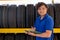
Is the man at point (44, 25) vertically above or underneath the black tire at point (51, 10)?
underneath

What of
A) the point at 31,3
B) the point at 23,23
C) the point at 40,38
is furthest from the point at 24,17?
the point at 40,38

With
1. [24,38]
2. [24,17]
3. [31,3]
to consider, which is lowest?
[24,38]

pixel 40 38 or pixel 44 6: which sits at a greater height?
pixel 44 6

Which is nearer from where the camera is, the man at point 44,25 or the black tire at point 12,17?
the man at point 44,25

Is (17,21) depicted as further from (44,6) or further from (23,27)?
(44,6)

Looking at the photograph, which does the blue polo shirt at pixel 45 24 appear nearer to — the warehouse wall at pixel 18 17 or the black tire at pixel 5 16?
the warehouse wall at pixel 18 17

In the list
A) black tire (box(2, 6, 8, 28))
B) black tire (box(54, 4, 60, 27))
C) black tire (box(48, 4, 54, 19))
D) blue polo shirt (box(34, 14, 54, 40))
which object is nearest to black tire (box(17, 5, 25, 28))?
black tire (box(2, 6, 8, 28))

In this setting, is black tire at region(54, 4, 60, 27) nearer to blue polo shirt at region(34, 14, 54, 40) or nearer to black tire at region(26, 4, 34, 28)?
black tire at region(26, 4, 34, 28)

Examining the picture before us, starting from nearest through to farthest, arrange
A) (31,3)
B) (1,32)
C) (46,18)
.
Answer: (46,18)
(1,32)
(31,3)

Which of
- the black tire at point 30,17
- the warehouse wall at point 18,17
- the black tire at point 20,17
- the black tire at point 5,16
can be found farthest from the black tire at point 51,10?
the black tire at point 5,16

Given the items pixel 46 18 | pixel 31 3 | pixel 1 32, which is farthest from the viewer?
pixel 31 3

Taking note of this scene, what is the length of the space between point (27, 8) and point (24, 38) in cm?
65

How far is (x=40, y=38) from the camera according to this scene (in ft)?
8.27

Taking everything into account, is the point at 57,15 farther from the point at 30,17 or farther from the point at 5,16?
the point at 5,16
